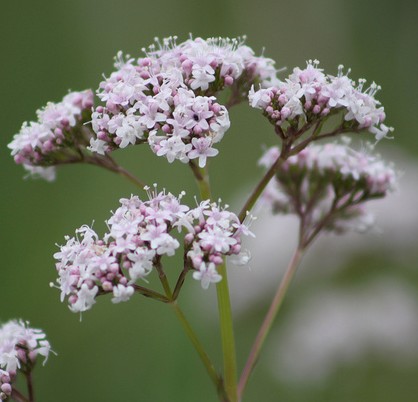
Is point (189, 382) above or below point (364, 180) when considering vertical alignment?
below

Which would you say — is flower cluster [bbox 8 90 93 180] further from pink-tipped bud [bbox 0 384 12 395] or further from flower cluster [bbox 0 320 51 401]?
pink-tipped bud [bbox 0 384 12 395]

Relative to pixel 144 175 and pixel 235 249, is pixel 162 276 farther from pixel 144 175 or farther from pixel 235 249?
pixel 144 175

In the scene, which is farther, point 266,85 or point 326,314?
point 326,314

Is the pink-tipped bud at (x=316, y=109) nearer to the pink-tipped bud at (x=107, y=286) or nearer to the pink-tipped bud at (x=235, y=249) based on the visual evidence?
the pink-tipped bud at (x=235, y=249)

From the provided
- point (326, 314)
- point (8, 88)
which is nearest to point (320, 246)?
point (326, 314)

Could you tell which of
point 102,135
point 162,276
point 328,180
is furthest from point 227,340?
point 328,180

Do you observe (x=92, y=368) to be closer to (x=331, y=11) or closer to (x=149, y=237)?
(x=149, y=237)

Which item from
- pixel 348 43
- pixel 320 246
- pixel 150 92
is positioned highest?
pixel 348 43
